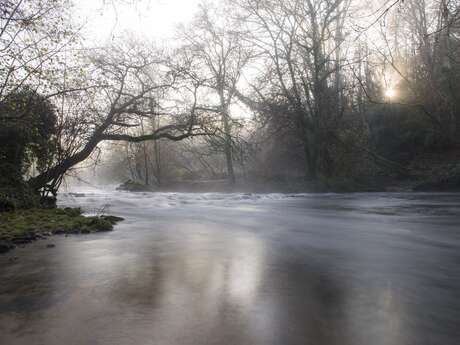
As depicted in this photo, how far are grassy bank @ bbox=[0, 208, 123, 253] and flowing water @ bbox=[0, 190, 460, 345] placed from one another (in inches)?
14.9

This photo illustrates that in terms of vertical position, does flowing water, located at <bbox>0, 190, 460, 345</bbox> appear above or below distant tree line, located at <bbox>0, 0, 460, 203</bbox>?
below

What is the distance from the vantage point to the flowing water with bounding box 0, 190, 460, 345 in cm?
293

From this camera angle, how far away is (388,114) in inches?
946

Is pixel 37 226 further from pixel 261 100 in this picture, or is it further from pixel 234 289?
pixel 261 100

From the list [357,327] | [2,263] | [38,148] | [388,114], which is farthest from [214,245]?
[388,114]

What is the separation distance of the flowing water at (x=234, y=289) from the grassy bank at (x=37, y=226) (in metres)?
0.38

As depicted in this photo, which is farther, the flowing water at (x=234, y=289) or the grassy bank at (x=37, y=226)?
the grassy bank at (x=37, y=226)

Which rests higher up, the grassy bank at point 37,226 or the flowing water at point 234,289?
the grassy bank at point 37,226

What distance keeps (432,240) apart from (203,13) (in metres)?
24.1

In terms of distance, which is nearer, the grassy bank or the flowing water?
the flowing water

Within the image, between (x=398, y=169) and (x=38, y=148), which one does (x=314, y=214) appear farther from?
(x=398, y=169)

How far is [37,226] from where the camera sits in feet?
24.7

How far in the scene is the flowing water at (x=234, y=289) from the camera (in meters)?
2.93

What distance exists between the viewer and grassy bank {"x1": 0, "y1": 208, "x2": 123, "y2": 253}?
21.3 feet
